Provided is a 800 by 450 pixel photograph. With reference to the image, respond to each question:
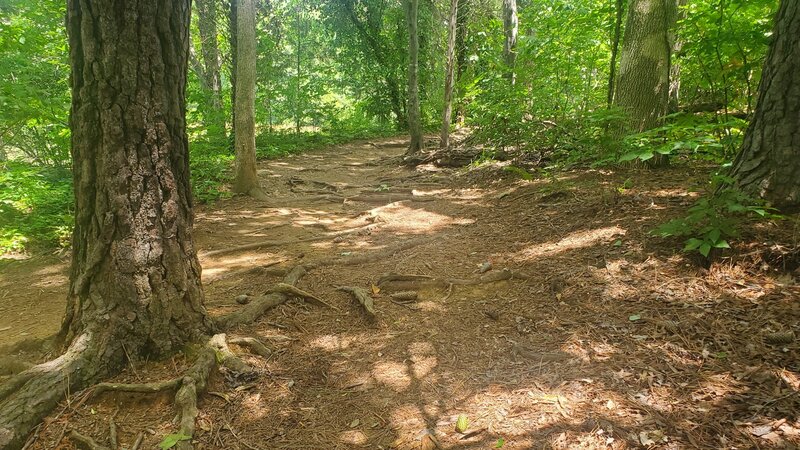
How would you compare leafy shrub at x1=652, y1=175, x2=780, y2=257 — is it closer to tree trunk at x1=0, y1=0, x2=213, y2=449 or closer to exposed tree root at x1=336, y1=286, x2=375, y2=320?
exposed tree root at x1=336, y1=286, x2=375, y2=320

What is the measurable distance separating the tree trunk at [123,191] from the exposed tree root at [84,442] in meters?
0.27

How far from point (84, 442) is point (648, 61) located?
765 centimetres

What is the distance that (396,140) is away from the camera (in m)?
20.6

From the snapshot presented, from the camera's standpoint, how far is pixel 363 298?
4.12 metres

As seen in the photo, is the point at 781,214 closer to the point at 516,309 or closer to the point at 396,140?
the point at 516,309

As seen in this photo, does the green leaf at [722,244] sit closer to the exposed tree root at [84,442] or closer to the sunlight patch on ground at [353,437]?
the sunlight patch on ground at [353,437]

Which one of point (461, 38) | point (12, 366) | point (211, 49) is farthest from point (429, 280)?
point (461, 38)

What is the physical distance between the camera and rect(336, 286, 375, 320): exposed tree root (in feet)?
12.8

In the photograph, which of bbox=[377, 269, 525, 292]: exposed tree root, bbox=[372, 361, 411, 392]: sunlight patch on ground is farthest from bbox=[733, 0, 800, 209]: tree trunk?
bbox=[372, 361, 411, 392]: sunlight patch on ground

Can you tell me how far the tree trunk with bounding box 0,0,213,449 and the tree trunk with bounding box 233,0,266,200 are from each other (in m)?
6.52

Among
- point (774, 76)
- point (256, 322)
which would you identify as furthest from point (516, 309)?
point (774, 76)

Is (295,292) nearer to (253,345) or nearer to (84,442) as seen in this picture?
(253,345)

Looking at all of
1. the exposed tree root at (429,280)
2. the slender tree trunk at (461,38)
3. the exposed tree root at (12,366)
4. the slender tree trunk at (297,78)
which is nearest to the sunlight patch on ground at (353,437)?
the exposed tree root at (429,280)

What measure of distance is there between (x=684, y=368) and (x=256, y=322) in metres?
3.32
